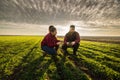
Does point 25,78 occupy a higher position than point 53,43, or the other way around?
point 53,43

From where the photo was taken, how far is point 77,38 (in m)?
13.6

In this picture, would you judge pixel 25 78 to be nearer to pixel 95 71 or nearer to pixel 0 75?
pixel 0 75

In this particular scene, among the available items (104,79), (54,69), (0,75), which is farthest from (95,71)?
(0,75)

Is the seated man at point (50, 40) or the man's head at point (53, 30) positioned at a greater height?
the man's head at point (53, 30)

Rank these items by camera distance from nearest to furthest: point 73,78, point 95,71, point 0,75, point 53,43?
Answer: 1. point 73,78
2. point 0,75
3. point 95,71
4. point 53,43

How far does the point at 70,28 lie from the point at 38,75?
7.45 metres

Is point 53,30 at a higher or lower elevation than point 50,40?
higher

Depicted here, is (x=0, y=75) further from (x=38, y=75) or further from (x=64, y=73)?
(x=64, y=73)

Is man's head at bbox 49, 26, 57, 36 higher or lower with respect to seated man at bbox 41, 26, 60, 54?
higher

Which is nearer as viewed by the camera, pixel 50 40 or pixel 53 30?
pixel 53 30

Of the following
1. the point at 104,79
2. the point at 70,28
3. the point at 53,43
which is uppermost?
the point at 70,28

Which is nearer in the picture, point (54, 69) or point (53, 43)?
point (54, 69)

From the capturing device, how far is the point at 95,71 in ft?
27.3

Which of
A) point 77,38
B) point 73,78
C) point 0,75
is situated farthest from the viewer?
point 77,38
